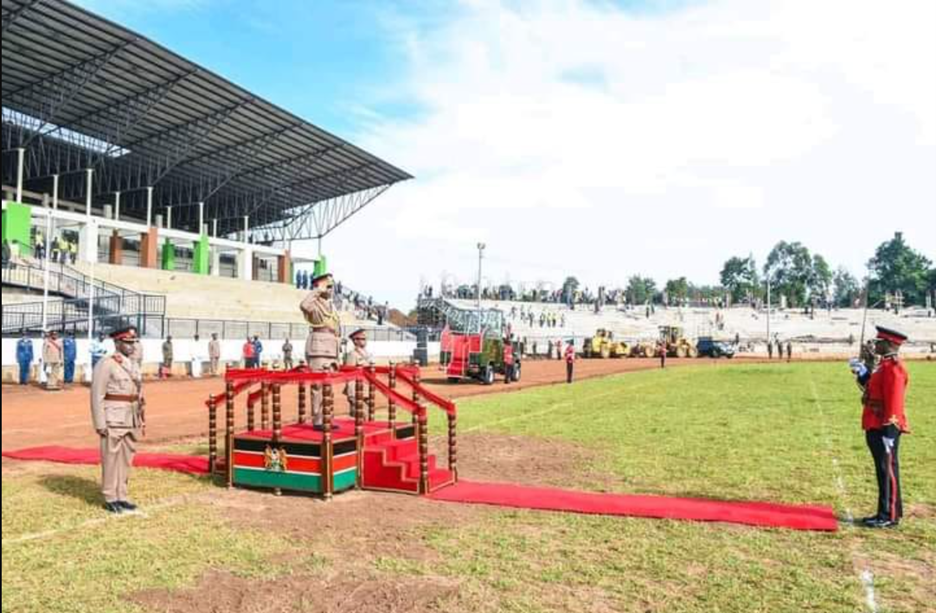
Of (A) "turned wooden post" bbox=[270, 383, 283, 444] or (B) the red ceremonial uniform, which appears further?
(A) "turned wooden post" bbox=[270, 383, 283, 444]

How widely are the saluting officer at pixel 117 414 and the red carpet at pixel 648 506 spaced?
131 inches

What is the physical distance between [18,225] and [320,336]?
3363cm

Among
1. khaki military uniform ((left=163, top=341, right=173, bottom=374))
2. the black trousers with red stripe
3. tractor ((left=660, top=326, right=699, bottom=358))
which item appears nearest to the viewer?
the black trousers with red stripe

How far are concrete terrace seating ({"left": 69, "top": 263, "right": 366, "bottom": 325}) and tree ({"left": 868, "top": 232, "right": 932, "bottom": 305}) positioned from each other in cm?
8813

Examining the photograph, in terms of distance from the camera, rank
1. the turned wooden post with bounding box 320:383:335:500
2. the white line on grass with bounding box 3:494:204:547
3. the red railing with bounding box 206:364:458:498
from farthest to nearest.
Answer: the red railing with bounding box 206:364:458:498
the turned wooden post with bounding box 320:383:335:500
the white line on grass with bounding box 3:494:204:547

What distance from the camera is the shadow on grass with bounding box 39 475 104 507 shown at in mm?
8222

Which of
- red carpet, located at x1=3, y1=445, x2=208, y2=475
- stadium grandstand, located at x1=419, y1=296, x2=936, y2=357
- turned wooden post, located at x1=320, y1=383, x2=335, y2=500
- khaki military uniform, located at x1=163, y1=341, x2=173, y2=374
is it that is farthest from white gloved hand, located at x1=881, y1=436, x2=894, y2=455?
stadium grandstand, located at x1=419, y1=296, x2=936, y2=357

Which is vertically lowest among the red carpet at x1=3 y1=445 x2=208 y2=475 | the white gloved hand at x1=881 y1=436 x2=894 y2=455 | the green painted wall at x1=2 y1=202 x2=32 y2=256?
the red carpet at x1=3 y1=445 x2=208 y2=475

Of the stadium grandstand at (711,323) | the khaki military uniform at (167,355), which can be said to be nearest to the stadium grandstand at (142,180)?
the khaki military uniform at (167,355)

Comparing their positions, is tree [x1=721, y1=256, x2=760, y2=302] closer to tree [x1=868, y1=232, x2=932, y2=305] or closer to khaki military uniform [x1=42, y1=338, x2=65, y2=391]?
tree [x1=868, y1=232, x2=932, y2=305]

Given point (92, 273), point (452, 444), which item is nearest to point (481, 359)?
point (92, 273)

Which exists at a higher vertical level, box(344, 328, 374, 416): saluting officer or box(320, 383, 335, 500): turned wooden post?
box(344, 328, 374, 416): saluting officer

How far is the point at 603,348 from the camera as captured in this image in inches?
2167

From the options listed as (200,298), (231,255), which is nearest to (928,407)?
(200,298)
